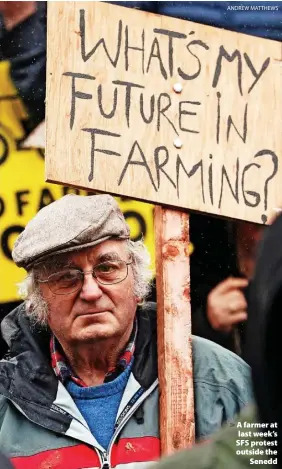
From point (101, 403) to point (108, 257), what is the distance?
0.38 meters

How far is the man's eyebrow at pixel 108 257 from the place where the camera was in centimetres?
289

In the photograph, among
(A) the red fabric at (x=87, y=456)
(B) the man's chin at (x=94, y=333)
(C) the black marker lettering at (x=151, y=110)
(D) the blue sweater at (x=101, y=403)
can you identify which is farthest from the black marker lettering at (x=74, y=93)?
(A) the red fabric at (x=87, y=456)

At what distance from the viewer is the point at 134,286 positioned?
2.98 m

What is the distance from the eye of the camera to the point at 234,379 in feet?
9.95

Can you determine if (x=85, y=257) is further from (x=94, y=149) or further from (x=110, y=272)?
(x=94, y=149)

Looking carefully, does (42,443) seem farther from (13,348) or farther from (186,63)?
A: (186,63)

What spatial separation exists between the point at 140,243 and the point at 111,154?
0.50m

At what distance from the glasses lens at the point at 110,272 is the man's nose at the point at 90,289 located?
15mm

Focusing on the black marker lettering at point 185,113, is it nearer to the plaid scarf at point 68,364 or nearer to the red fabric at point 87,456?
the plaid scarf at point 68,364

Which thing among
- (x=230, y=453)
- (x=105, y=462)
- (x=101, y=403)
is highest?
(x=101, y=403)

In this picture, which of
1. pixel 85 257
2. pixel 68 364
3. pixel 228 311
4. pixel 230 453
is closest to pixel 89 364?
pixel 68 364

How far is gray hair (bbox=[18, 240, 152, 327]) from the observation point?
9.80 ft

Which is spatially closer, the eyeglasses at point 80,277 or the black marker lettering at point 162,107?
the black marker lettering at point 162,107

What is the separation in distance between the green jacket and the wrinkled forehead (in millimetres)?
1682
